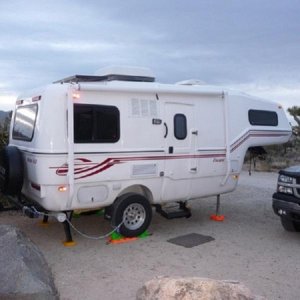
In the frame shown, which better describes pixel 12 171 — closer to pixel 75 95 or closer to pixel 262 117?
pixel 75 95

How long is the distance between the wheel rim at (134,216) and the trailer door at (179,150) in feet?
1.67

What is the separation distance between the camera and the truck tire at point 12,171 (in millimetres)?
7324

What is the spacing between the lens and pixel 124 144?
7570mm

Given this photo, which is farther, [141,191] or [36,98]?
[141,191]

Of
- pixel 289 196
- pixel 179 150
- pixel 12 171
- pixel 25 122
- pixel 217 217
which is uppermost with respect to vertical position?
pixel 25 122

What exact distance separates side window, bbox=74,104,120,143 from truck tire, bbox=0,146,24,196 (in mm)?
1112

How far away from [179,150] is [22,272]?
408 centimetres

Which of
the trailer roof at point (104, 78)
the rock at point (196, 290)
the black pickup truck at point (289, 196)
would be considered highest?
the trailer roof at point (104, 78)

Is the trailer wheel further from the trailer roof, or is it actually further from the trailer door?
the trailer roof

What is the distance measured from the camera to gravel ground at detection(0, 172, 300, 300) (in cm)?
566

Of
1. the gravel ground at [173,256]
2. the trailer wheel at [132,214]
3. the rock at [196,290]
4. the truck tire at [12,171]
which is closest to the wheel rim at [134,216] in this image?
the trailer wheel at [132,214]

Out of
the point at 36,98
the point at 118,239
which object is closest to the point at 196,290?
the point at 118,239

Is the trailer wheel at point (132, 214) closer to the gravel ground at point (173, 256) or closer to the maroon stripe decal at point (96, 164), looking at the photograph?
the gravel ground at point (173, 256)

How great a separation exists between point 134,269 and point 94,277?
0.61m
